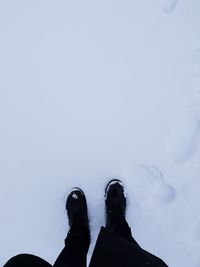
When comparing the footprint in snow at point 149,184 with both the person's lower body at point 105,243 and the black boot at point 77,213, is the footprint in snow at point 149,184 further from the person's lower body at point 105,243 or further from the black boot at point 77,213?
the black boot at point 77,213

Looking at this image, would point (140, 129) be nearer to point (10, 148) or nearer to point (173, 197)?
point (173, 197)

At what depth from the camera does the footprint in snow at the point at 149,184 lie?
125cm

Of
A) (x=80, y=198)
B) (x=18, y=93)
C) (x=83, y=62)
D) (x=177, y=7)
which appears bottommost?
(x=80, y=198)

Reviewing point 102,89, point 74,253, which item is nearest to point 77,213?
point 74,253

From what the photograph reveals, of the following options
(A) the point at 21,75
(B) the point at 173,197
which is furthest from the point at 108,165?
(A) the point at 21,75

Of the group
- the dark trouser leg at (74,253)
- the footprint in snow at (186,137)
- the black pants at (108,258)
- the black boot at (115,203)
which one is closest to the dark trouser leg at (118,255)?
the black pants at (108,258)

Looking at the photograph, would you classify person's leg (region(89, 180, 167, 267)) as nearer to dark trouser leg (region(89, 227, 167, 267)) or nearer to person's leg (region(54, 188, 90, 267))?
dark trouser leg (region(89, 227, 167, 267))

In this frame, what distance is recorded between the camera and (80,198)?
1.26 m

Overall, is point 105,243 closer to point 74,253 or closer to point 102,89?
point 74,253

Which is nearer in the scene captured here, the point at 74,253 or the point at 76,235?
the point at 74,253

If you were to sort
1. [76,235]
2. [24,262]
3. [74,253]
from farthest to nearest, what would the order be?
[76,235] < [74,253] < [24,262]

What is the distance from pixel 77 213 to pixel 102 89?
0.54 m

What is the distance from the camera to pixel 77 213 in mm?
1234

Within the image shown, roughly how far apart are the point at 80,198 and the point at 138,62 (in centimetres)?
64
